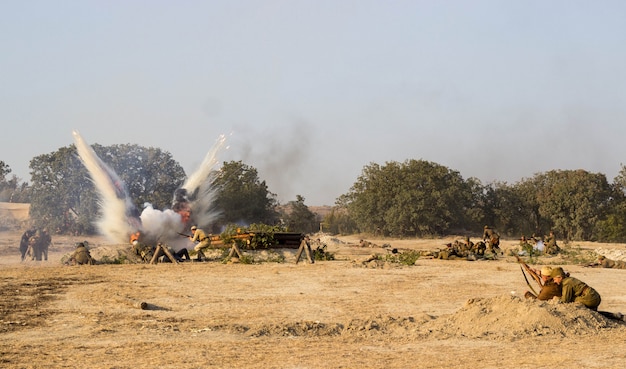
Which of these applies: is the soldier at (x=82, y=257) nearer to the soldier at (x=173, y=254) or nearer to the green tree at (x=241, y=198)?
the soldier at (x=173, y=254)

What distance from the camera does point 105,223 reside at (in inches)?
1502

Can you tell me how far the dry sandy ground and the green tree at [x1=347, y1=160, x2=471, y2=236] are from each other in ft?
124

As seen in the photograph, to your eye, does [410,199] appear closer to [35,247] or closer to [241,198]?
[241,198]

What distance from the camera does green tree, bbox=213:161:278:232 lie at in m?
58.0

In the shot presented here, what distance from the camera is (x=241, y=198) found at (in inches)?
2308

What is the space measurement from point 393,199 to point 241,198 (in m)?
11.6

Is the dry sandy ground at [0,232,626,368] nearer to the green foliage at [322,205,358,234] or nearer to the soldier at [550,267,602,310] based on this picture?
the soldier at [550,267,602,310]

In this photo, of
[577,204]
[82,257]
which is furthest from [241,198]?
[82,257]

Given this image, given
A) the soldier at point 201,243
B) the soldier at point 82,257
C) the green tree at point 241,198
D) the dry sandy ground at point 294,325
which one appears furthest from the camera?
the green tree at point 241,198

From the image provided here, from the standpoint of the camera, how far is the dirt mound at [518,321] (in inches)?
510

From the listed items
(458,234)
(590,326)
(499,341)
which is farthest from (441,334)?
(458,234)

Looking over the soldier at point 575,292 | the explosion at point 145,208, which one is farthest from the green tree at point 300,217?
the soldier at point 575,292

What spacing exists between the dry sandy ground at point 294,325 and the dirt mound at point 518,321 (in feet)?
0.09

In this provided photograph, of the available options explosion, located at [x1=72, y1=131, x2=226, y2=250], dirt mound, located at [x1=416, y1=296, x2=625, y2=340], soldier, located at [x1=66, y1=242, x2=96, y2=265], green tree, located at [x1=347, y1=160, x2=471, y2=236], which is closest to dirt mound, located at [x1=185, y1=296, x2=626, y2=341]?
dirt mound, located at [x1=416, y1=296, x2=625, y2=340]
